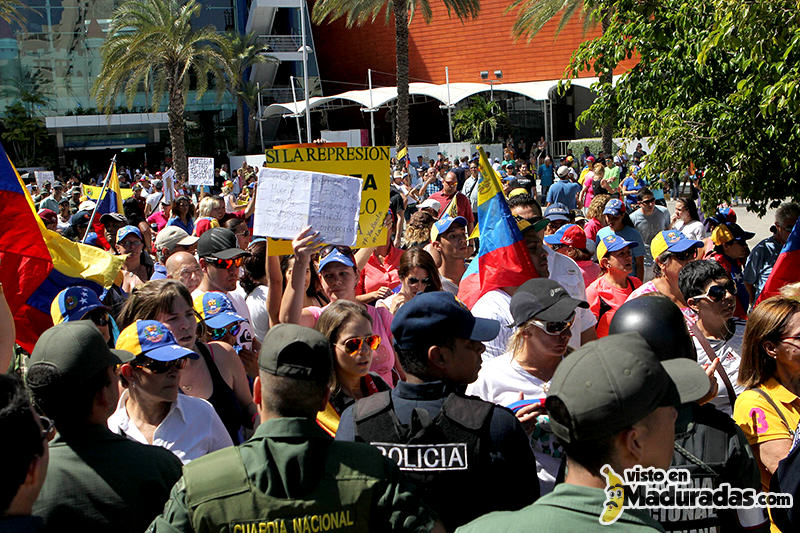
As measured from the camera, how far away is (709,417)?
2809 mm

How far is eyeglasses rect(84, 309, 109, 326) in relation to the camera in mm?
4790

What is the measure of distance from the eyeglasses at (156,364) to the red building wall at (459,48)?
44634 millimetres

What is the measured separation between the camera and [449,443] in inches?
109

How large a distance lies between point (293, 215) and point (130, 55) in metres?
26.3

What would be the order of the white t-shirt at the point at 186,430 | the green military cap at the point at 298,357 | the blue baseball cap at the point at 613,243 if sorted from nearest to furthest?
the green military cap at the point at 298,357 < the white t-shirt at the point at 186,430 < the blue baseball cap at the point at 613,243

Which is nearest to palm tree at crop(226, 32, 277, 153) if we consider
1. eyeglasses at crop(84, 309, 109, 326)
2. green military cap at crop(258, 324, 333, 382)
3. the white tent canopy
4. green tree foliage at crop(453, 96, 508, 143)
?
the white tent canopy

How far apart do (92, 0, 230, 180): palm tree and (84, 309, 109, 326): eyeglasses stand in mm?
25708

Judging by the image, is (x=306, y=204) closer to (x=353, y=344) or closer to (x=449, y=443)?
(x=353, y=344)

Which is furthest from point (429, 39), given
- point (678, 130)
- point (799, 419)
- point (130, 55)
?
point (799, 419)

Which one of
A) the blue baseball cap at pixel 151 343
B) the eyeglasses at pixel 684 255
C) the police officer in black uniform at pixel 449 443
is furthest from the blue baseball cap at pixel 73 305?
the eyeglasses at pixel 684 255

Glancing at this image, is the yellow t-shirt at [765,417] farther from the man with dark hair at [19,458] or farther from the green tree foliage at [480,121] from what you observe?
the green tree foliage at [480,121]

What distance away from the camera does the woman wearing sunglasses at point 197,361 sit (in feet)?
14.1

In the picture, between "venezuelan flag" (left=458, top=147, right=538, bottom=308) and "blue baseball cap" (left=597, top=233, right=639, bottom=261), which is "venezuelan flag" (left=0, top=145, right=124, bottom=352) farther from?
"blue baseball cap" (left=597, top=233, right=639, bottom=261)

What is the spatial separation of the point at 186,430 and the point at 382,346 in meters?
1.73
